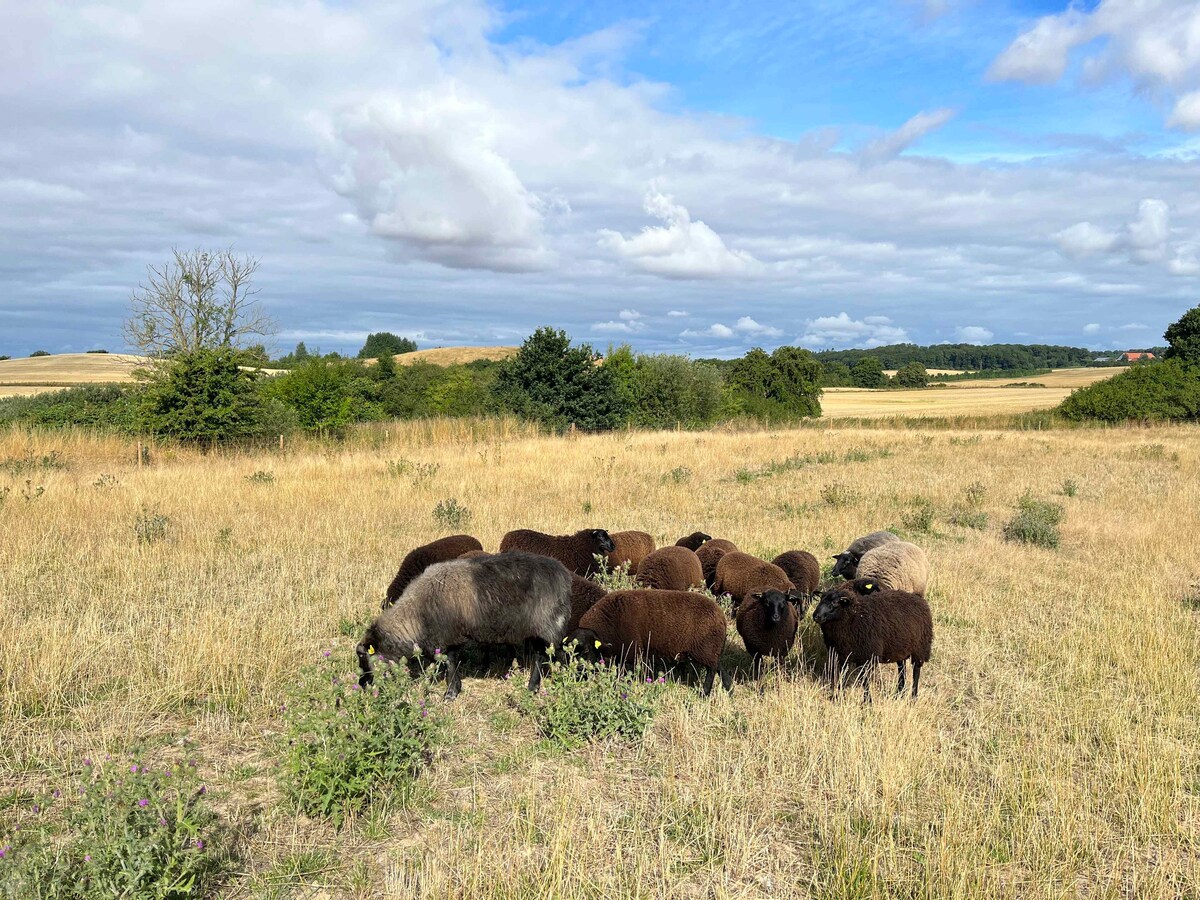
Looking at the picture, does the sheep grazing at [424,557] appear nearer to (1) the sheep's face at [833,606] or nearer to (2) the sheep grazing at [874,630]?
(1) the sheep's face at [833,606]

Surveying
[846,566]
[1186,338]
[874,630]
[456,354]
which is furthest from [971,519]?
[456,354]

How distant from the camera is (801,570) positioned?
9.19 m

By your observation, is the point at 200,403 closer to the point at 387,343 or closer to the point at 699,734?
the point at 699,734

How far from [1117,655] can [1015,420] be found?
160 feet

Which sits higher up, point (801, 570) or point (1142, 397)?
point (1142, 397)

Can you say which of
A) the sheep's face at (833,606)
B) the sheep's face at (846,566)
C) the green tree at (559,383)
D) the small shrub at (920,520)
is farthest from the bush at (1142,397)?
the sheep's face at (833,606)

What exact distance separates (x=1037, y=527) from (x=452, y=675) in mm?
11297

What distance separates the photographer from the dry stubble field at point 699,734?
398 cm

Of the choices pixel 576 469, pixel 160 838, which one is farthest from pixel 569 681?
pixel 576 469

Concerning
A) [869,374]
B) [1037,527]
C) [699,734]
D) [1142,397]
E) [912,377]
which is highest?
[869,374]

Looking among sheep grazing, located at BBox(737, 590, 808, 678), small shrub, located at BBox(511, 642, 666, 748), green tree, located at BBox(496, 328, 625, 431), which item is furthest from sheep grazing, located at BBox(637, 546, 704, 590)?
green tree, located at BBox(496, 328, 625, 431)

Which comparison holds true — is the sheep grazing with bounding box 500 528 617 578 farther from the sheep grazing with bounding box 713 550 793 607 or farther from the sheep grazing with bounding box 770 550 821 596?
the sheep grazing with bounding box 770 550 821 596

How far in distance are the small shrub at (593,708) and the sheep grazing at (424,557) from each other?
320 cm

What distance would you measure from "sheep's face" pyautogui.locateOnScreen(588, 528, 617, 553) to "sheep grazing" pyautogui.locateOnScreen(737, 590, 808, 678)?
2890 mm
